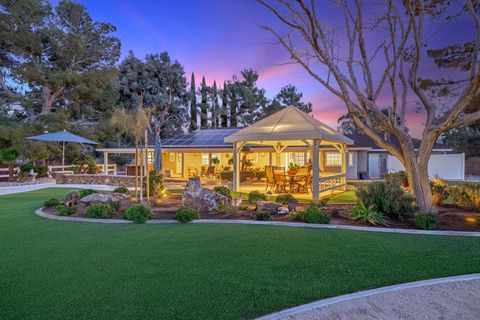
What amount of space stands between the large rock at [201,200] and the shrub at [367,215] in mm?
3542

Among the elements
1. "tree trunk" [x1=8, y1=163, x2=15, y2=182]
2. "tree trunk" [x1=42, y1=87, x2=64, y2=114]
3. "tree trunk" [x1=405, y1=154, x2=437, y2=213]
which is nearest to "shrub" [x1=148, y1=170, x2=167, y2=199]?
"tree trunk" [x1=405, y1=154, x2=437, y2=213]

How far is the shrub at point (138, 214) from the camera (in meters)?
7.52

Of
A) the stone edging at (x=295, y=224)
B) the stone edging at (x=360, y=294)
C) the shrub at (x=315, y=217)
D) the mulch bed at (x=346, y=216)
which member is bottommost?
the stone edging at (x=360, y=294)

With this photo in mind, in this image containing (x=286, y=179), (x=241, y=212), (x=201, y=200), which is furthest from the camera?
(x=286, y=179)

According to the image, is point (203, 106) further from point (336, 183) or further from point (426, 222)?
point (426, 222)

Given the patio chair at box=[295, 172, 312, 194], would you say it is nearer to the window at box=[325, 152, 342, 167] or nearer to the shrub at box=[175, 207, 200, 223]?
the shrub at box=[175, 207, 200, 223]

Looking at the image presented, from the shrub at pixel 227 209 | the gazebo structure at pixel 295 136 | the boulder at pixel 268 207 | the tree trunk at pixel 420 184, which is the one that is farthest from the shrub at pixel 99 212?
the tree trunk at pixel 420 184

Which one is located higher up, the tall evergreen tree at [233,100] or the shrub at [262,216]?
the tall evergreen tree at [233,100]

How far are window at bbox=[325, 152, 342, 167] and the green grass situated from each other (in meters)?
15.9

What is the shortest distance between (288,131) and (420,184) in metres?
5.17

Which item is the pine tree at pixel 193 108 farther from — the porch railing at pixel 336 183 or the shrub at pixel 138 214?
the shrub at pixel 138 214

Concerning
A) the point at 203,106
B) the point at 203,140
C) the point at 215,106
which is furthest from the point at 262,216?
the point at 215,106

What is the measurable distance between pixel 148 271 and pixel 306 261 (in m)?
2.32

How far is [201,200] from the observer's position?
8828 millimetres
